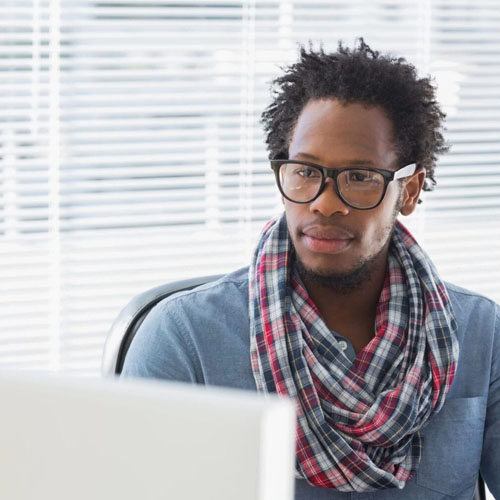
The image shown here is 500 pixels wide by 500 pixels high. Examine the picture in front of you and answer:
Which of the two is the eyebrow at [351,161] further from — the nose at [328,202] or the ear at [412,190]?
the ear at [412,190]

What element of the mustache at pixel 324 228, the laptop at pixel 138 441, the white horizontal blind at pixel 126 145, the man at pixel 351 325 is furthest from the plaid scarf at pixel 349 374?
the laptop at pixel 138 441

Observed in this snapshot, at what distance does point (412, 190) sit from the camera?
1611 mm

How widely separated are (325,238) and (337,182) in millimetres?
95

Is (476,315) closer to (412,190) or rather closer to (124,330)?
(412,190)

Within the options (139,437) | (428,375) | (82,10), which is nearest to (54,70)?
(82,10)

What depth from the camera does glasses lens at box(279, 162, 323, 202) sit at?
1.40 m

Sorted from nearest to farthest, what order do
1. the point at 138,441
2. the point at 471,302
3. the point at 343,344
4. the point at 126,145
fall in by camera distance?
1. the point at 138,441
2. the point at 343,344
3. the point at 471,302
4. the point at 126,145

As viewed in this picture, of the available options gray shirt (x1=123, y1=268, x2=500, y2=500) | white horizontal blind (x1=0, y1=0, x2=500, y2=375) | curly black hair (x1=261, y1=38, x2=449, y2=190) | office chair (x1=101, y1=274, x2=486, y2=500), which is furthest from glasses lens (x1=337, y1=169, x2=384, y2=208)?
white horizontal blind (x1=0, y1=0, x2=500, y2=375)

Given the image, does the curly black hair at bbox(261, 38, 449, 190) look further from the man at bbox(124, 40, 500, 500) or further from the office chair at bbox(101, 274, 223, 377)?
the office chair at bbox(101, 274, 223, 377)

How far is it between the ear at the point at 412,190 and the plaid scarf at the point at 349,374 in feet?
0.56

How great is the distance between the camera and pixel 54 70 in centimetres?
200

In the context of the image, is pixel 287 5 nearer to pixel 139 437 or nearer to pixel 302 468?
pixel 302 468

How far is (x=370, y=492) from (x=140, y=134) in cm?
110

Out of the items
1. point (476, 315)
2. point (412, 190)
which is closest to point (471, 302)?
point (476, 315)
